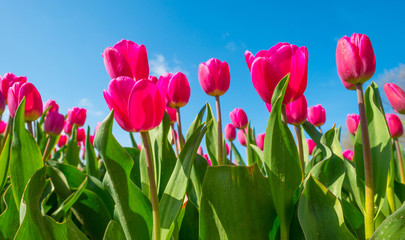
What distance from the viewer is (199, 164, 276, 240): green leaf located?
0.70m

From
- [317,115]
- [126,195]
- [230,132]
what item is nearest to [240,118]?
[230,132]

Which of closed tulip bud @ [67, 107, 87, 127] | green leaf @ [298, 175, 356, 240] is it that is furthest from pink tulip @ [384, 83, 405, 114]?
closed tulip bud @ [67, 107, 87, 127]

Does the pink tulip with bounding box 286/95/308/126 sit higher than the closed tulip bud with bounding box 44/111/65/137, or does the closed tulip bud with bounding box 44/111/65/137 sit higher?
the closed tulip bud with bounding box 44/111/65/137

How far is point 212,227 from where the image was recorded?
2.42 ft

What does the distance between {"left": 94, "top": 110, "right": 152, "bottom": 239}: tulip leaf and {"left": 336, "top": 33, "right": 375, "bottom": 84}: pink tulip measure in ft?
2.05

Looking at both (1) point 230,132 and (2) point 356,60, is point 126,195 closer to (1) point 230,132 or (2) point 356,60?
(2) point 356,60

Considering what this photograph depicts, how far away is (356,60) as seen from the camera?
2.66 ft

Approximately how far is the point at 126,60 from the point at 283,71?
1.51 feet

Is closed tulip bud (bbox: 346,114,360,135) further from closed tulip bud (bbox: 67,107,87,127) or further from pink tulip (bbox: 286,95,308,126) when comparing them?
closed tulip bud (bbox: 67,107,87,127)

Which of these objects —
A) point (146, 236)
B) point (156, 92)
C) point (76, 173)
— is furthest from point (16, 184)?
point (156, 92)

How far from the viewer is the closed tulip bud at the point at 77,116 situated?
2646 millimetres

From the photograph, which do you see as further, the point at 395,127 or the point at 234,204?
the point at 395,127

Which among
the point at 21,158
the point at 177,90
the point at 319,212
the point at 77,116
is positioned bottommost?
the point at 319,212

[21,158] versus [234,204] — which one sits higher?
[21,158]
